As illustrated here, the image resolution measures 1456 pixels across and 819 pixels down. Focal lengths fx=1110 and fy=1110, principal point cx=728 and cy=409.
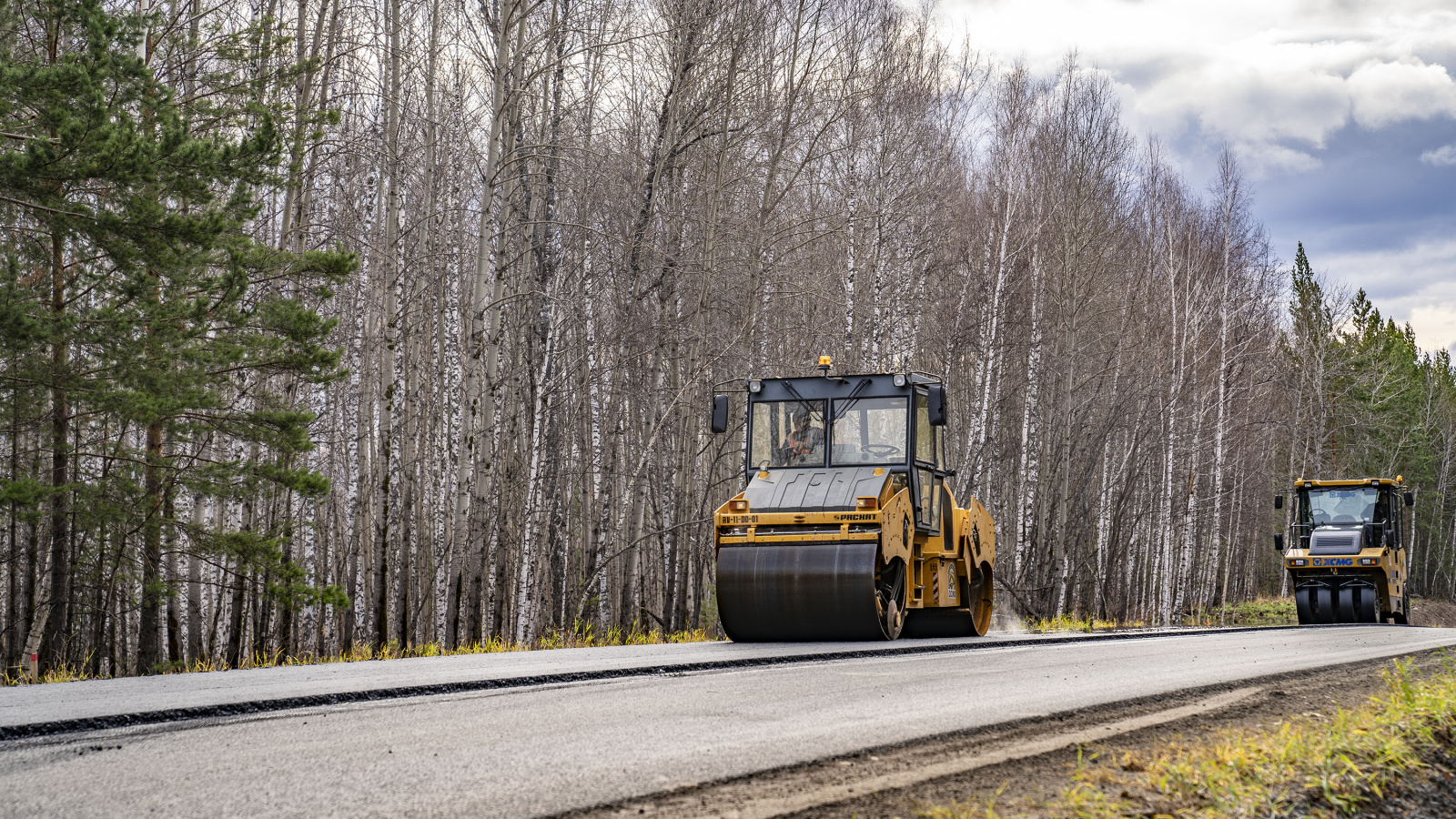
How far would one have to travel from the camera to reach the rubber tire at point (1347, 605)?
23.1 metres

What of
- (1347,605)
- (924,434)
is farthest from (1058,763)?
(1347,605)

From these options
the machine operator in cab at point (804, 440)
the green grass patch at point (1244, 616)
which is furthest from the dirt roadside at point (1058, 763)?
the green grass patch at point (1244, 616)

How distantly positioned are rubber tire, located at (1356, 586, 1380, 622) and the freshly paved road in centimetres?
1589

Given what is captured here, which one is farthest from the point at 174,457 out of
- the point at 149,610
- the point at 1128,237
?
the point at 1128,237

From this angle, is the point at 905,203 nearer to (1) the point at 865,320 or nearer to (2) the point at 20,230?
(1) the point at 865,320

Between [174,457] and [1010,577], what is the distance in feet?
72.8

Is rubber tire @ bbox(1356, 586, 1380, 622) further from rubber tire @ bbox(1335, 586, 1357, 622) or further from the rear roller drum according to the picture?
rubber tire @ bbox(1335, 586, 1357, 622)

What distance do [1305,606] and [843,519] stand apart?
16592mm

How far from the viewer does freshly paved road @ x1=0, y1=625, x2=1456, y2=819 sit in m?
3.88

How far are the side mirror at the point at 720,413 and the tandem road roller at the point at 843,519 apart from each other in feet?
0.08

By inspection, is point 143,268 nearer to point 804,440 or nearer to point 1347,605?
point 804,440

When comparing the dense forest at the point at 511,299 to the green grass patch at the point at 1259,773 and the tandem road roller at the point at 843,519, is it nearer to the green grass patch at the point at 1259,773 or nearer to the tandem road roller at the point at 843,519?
the tandem road roller at the point at 843,519

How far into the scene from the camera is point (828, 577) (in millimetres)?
11266

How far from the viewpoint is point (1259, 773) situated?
15.7ft
